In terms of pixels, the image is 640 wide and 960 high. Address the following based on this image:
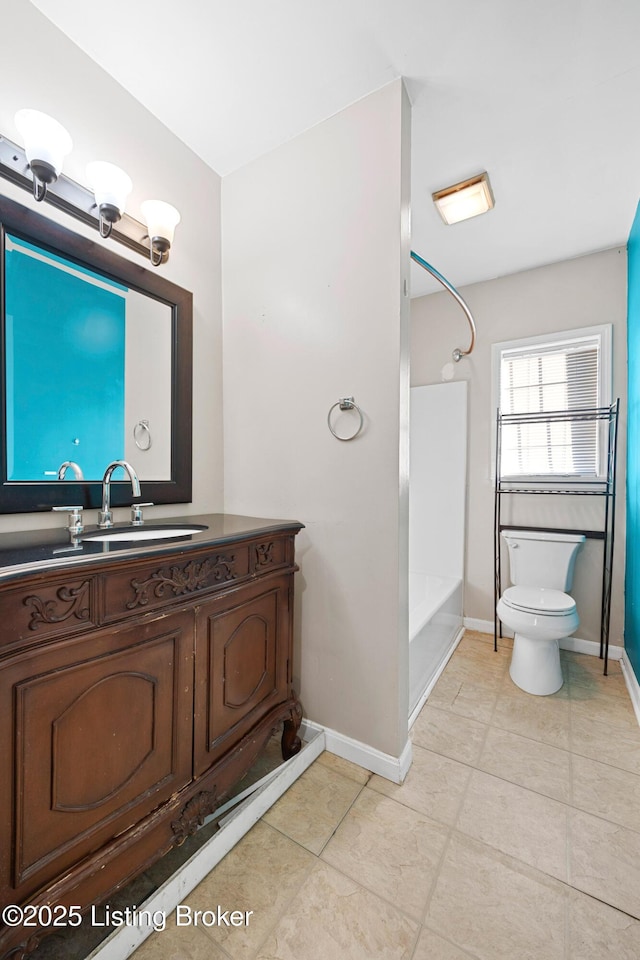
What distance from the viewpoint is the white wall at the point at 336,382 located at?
1.47 metres

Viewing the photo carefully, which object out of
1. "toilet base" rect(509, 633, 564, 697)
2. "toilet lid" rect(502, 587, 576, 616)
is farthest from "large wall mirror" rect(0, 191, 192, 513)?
"toilet base" rect(509, 633, 564, 697)

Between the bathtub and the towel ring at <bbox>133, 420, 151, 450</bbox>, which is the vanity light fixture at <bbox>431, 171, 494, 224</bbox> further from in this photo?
the bathtub

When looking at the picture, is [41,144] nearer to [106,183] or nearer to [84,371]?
[106,183]

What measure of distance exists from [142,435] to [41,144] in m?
0.89

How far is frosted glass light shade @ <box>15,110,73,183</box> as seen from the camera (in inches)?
42.8

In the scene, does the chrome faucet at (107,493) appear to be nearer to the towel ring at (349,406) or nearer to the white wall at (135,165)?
the white wall at (135,165)

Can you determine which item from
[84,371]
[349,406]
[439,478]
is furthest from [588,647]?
[84,371]

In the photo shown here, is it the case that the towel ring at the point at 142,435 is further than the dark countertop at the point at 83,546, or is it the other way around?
the towel ring at the point at 142,435

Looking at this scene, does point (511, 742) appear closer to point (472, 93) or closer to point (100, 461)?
point (100, 461)

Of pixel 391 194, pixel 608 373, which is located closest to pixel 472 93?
pixel 391 194

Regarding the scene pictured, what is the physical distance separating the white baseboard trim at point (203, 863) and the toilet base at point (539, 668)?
4.21 feet

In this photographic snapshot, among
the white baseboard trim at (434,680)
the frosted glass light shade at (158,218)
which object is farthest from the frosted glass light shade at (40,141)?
the white baseboard trim at (434,680)

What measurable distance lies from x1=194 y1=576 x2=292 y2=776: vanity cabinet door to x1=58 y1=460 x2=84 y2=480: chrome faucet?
2.07 feet

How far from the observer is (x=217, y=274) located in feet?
6.25
